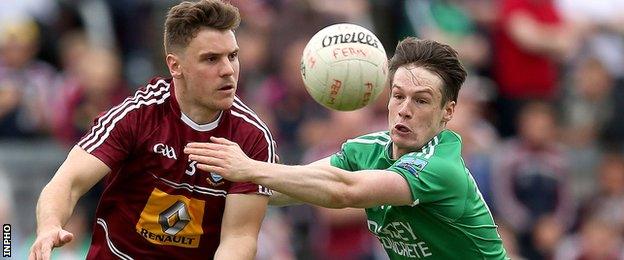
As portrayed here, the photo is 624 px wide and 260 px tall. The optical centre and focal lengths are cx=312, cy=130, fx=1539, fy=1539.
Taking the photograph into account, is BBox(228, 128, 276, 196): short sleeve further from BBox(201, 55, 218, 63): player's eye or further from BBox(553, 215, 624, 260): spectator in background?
BBox(553, 215, 624, 260): spectator in background

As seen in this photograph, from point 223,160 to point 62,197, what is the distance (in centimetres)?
127

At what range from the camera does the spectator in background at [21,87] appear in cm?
1616

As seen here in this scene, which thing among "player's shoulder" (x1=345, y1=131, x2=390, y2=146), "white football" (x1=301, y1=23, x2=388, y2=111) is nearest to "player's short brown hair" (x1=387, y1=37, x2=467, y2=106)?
"white football" (x1=301, y1=23, x2=388, y2=111)

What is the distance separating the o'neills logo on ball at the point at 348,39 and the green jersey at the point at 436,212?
0.69 meters

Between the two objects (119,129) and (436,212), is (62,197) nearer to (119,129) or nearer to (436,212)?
(119,129)

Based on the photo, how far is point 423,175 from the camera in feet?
31.7

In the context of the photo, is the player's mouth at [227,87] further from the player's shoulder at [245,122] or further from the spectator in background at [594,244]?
the spectator in background at [594,244]

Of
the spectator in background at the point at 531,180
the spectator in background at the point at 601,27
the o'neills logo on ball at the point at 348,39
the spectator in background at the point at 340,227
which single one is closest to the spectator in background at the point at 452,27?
the spectator in background at the point at 531,180

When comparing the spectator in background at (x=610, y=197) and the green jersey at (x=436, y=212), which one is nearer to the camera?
the green jersey at (x=436, y=212)

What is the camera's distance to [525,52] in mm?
17219

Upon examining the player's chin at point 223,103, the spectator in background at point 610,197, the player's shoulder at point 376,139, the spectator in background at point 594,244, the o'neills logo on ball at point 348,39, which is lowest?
the spectator in background at point 594,244

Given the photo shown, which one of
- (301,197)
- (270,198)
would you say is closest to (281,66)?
(270,198)

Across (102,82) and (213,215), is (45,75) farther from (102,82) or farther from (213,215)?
(213,215)

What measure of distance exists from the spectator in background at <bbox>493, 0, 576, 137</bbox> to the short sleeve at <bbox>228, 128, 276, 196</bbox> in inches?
297
